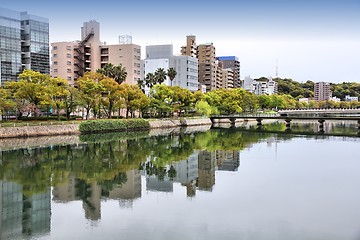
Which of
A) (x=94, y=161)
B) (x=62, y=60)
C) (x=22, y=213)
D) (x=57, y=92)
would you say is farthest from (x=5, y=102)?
(x=62, y=60)

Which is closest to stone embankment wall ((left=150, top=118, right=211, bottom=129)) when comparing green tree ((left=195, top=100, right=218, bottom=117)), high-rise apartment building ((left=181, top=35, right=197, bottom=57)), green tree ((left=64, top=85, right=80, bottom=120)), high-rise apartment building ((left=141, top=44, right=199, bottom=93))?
green tree ((left=195, top=100, right=218, bottom=117))

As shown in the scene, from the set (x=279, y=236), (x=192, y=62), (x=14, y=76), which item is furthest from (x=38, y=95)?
(x=192, y=62)

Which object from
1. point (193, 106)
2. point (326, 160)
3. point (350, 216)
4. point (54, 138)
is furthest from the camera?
point (193, 106)

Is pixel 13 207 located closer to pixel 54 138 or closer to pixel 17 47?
pixel 54 138

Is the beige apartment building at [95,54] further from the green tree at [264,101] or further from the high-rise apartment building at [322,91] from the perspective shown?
the high-rise apartment building at [322,91]

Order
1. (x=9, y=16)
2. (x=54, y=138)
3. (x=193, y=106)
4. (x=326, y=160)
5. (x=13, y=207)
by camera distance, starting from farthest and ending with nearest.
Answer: (x=193, y=106) < (x=9, y=16) < (x=54, y=138) < (x=326, y=160) < (x=13, y=207)

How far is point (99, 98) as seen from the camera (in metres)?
49.5

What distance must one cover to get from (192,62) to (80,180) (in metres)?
74.8

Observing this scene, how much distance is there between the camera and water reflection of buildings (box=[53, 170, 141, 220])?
1539 centimetres

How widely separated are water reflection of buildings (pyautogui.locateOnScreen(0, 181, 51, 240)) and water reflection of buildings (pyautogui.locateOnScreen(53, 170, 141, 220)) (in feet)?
2.57

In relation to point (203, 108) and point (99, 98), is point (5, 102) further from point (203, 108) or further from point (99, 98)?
point (203, 108)

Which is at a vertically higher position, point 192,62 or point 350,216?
point 192,62

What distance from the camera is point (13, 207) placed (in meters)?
15.3

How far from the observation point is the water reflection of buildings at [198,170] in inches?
765
